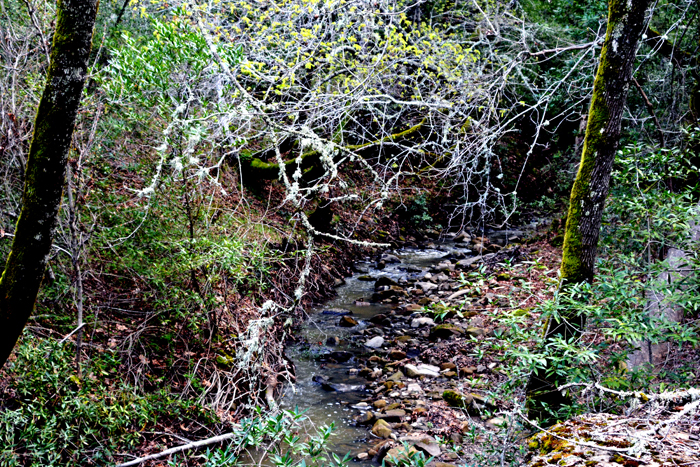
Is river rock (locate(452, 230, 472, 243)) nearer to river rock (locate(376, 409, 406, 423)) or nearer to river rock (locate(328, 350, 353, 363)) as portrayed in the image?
river rock (locate(328, 350, 353, 363))

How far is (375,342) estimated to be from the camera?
273 inches

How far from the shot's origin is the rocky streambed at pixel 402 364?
457 centimetres

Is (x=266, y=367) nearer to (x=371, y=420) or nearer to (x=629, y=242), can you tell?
(x=371, y=420)

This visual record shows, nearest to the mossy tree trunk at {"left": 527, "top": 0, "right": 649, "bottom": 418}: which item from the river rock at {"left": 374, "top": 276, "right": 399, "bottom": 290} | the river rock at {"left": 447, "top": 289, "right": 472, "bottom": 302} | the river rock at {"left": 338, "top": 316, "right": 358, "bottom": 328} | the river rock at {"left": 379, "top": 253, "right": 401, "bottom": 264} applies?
the river rock at {"left": 338, "top": 316, "right": 358, "bottom": 328}

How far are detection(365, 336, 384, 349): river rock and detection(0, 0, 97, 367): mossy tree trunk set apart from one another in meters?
5.11

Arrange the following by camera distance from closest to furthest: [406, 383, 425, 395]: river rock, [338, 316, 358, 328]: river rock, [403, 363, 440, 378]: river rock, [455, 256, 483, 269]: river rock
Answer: [406, 383, 425, 395]: river rock → [403, 363, 440, 378]: river rock → [338, 316, 358, 328]: river rock → [455, 256, 483, 269]: river rock

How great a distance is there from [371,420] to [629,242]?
Result: 12.3ft

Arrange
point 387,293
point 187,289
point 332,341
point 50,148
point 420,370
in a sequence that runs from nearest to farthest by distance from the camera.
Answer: point 50,148 < point 187,289 < point 420,370 < point 332,341 < point 387,293

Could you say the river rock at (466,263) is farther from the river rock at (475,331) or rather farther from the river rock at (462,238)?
the river rock at (475,331)

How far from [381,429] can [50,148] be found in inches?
158

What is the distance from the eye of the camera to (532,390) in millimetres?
3971

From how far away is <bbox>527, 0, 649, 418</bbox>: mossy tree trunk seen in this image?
147 inches

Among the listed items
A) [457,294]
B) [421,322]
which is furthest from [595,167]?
[457,294]

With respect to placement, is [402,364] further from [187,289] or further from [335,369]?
[187,289]
